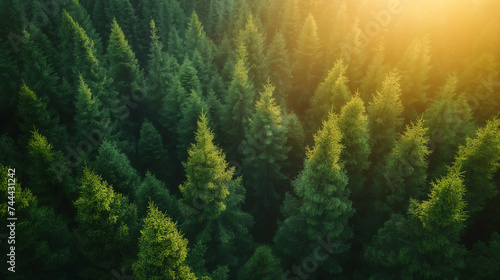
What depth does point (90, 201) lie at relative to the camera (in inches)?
620

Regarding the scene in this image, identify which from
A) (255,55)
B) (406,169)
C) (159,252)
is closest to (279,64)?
(255,55)

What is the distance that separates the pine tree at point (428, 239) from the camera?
1557 cm

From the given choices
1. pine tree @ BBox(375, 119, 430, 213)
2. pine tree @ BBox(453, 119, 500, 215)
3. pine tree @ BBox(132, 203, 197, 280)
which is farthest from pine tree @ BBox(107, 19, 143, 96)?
pine tree @ BBox(453, 119, 500, 215)

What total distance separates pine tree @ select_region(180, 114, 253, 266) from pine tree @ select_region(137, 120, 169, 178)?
1149 centimetres

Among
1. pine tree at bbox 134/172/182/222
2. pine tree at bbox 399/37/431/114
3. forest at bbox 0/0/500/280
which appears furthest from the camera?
pine tree at bbox 399/37/431/114

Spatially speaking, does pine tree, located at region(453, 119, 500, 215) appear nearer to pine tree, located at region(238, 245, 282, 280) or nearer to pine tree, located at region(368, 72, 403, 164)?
pine tree, located at region(368, 72, 403, 164)

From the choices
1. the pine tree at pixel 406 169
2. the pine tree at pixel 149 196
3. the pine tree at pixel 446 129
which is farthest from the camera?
the pine tree at pixel 446 129

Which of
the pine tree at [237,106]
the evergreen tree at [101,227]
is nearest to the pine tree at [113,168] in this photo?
the evergreen tree at [101,227]

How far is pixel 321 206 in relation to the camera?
1859 cm

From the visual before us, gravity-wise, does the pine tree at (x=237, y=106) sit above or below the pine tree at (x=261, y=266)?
above

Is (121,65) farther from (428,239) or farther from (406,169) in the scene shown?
(428,239)

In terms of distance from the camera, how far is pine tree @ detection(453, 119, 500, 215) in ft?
61.8

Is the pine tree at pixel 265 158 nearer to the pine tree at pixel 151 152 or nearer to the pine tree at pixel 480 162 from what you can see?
the pine tree at pixel 151 152

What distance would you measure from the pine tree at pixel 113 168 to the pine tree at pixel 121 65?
50.6ft
